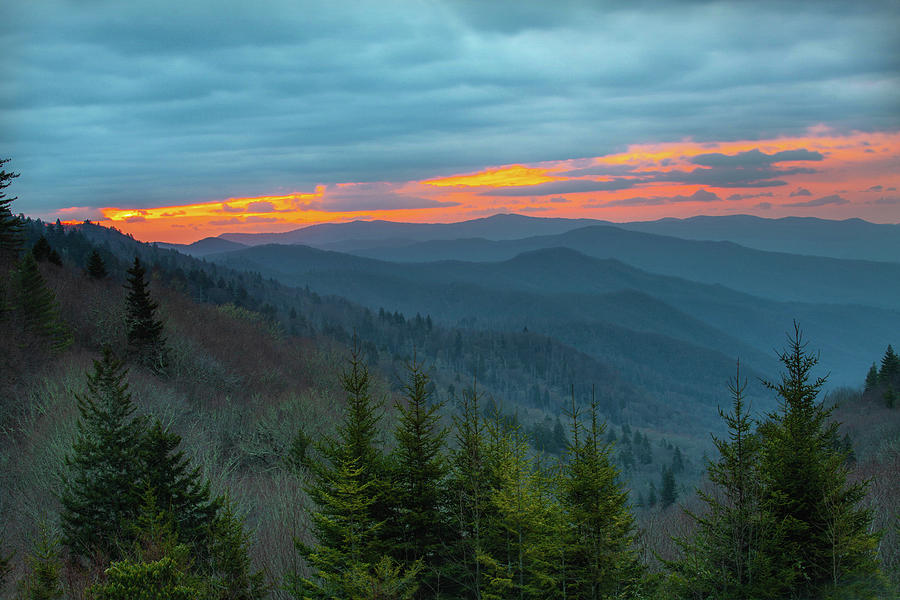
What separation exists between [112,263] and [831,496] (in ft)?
467

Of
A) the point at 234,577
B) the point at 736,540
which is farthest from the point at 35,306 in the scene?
the point at 736,540

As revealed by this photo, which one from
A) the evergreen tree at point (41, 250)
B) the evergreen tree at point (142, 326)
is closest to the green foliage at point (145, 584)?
the evergreen tree at point (142, 326)

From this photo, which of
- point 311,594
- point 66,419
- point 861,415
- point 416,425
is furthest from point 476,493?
point 861,415

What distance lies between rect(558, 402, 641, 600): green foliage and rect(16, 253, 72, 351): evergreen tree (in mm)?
43918

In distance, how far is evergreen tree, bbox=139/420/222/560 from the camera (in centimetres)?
1836

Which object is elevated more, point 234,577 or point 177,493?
point 177,493

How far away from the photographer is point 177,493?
1859 cm

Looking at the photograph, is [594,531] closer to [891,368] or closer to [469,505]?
[469,505]

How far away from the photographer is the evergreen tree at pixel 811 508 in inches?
566

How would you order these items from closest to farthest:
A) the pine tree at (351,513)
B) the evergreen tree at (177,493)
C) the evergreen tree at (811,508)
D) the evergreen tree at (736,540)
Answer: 1. the pine tree at (351,513)
2. the evergreen tree at (811,508)
3. the evergreen tree at (736,540)
4. the evergreen tree at (177,493)

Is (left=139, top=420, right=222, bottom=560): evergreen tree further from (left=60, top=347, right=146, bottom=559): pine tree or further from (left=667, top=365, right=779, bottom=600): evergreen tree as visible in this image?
(left=667, top=365, right=779, bottom=600): evergreen tree

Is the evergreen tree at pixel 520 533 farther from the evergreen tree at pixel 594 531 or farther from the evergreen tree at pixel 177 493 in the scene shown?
the evergreen tree at pixel 177 493

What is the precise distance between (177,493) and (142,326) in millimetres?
35468

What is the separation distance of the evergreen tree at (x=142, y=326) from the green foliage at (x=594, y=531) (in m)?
44.2
